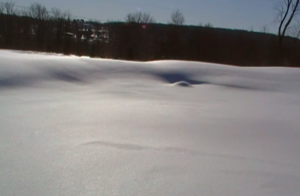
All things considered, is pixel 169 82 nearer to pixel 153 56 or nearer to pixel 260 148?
pixel 260 148

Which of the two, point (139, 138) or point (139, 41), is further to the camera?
point (139, 41)

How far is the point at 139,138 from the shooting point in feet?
5.75

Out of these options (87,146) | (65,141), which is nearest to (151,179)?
(87,146)

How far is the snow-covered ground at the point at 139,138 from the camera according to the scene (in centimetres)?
120

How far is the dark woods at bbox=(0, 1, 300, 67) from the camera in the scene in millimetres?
16312

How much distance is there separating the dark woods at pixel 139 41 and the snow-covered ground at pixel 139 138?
12.4 metres

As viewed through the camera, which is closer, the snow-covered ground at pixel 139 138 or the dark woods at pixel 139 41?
the snow-covered ground at pixel 139 138

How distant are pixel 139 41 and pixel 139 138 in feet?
54.6

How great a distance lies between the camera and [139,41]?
1789cm

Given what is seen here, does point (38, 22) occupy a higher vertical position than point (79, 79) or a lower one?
higher

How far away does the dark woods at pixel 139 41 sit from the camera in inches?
642

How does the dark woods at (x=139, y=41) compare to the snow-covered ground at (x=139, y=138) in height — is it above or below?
above

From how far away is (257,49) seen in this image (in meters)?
18.0

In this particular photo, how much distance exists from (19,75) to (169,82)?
223cm
